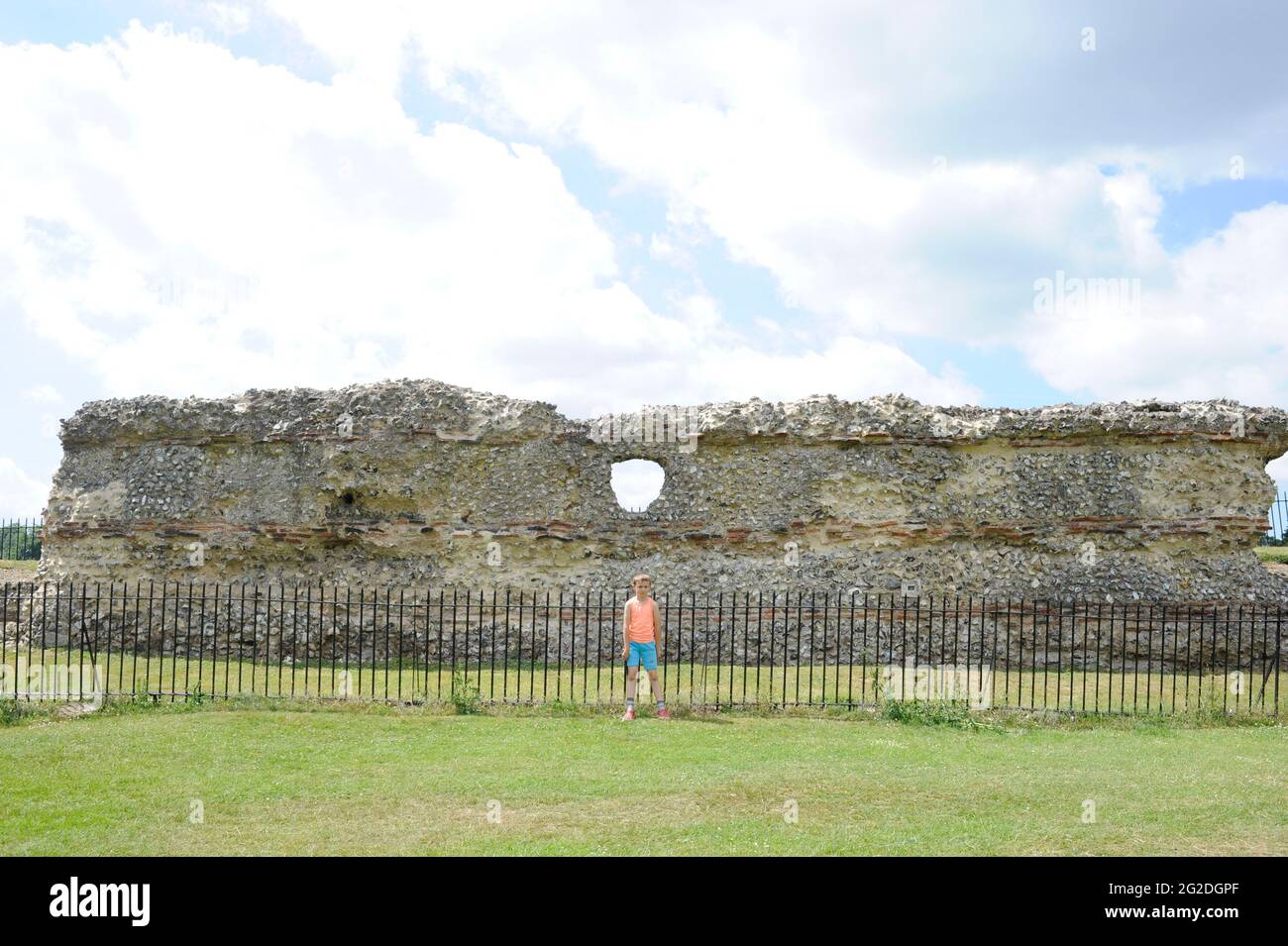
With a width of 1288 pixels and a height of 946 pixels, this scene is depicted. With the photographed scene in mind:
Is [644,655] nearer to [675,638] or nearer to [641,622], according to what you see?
[641,622]

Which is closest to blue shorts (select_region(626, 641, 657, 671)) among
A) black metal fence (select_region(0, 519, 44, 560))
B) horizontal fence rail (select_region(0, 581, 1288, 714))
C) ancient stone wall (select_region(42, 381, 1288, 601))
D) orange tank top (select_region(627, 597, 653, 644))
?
orange tank top (select_region(627, 597, 653, 644))

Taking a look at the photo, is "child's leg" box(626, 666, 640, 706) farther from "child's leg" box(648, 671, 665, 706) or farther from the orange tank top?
the orange tank top

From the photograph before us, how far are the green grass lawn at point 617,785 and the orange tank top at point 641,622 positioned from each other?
0.84 metres

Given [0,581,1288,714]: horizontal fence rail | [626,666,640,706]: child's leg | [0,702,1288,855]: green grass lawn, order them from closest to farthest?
[0,702,1288,855]: green grass lawn → [626,666,640,706]: child's leg → [0,581,1288,714]: horizontal fence rail

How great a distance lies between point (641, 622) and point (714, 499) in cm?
547

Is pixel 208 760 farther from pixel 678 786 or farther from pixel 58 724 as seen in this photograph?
pixel 678 786

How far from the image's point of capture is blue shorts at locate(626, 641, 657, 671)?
34.8 feet

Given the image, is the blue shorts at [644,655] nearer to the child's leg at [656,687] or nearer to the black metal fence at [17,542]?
the child's leg at [656,687]

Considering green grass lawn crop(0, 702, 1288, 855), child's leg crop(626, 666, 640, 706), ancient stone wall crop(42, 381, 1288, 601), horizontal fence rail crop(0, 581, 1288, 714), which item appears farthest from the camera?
ancient stone wall crop(42, 381, 1288, 601)

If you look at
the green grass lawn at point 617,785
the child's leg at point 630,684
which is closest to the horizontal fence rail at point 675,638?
the child's leg at point 630,684

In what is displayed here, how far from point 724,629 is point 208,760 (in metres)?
8.26

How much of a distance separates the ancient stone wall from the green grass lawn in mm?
5246

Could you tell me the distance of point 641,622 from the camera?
35.0 ft

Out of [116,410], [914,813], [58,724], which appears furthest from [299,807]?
[116,410]
